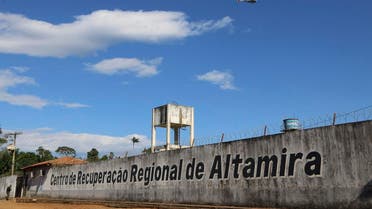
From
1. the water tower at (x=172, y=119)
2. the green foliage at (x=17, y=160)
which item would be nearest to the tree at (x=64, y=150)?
the green foliage at (x=17, y=160)

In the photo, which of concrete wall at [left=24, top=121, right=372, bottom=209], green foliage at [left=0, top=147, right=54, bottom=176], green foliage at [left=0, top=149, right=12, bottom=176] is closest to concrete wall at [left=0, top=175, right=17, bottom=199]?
green foliage at [left=0, top=147, right=54, bottom=176]

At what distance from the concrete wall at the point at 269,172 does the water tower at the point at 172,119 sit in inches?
333

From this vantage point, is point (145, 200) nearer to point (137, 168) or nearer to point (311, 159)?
point (137, 168)

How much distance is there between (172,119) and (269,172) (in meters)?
19.0

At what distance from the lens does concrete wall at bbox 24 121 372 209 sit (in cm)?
1337

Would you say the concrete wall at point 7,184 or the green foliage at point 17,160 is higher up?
the green foliage at point 17,160

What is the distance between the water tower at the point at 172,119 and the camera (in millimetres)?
34403

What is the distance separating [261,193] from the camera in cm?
1638

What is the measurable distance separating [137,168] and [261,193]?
34.3 feet

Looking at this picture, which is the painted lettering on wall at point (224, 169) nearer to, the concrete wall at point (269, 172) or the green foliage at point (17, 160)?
the concrete wall at point (269, 172)

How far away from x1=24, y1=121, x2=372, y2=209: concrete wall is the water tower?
27.7ft

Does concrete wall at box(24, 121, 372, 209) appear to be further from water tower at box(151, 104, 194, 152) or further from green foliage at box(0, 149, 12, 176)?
green foliage at box(0, 149, 12, 176)

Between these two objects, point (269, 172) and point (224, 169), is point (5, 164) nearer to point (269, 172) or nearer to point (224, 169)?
point (224, 169)

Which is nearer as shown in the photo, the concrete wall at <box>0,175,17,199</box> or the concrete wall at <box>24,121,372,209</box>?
the concrete wall at <box>24,121,372,209</box>
